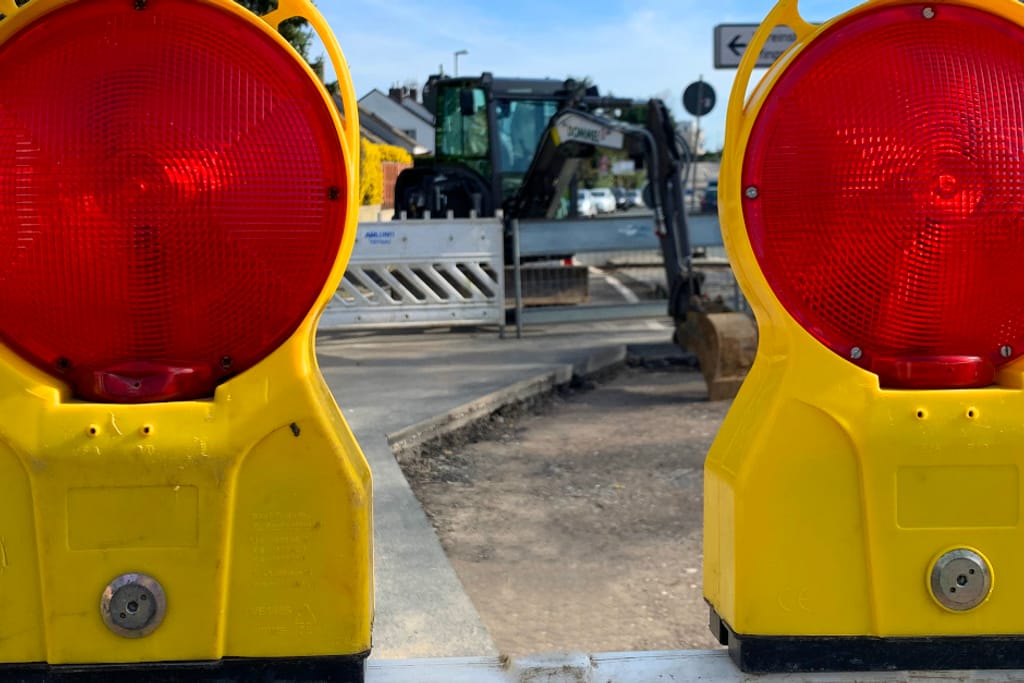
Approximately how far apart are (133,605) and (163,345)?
321mm

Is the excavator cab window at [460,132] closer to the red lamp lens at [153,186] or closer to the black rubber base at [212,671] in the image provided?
the red lamp lens at [153,186]

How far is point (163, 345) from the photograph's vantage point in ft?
4.44

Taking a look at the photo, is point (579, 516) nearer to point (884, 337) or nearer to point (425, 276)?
point (884, 337)

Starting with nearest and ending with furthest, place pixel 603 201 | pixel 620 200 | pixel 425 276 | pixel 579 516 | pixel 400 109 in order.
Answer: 1. pixel 579 516
2. pixel 425 276
3. pixel 603 201
4. pixel 620 200
5. pixel 400 109

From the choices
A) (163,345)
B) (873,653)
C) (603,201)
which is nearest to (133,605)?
(163,345)

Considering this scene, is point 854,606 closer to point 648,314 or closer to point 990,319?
point 990,319

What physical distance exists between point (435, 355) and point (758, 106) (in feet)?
29.6

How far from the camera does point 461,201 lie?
15.4 m

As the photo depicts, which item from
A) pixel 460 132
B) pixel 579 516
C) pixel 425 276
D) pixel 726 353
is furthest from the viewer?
pixel 460 132

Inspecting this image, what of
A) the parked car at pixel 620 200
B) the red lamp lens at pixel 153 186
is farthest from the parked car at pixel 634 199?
the red lamp lens at pixel 153 186

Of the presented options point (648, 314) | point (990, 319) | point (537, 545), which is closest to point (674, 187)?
point (648, 314)

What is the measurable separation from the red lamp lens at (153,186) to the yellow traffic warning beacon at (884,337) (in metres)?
0.58

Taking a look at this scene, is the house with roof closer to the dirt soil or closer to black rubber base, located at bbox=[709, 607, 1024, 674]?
the dirt soil

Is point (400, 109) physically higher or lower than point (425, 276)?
higher
